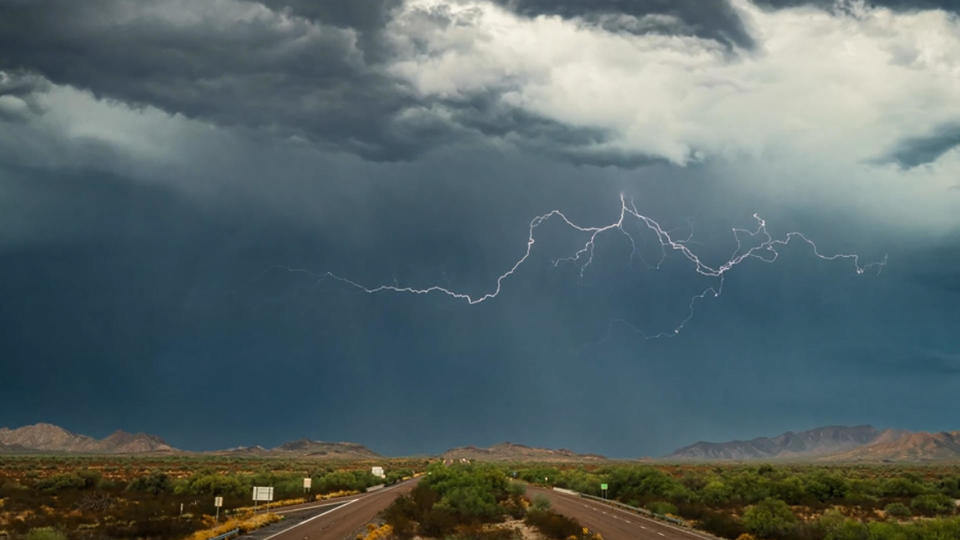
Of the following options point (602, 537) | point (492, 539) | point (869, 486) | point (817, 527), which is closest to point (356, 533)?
point (492, 539)

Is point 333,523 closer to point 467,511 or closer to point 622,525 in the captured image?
point 467,511

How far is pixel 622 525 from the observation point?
140 ft

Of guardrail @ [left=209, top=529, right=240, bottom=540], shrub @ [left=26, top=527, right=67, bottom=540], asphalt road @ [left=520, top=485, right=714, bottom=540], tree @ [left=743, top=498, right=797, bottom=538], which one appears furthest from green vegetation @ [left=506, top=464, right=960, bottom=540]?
shrub @ [left=26, top=527, right=67, bottom=540]

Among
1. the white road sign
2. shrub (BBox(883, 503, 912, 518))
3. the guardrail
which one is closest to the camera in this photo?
the guardrail

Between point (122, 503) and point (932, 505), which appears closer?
point (122, 503)

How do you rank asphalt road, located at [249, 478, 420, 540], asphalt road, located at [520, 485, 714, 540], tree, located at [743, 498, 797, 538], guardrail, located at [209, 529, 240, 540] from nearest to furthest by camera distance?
guardrail, located at [209, 529, 240, 540] → asphalt road, located at [249, 478, 420, 540] → tree, located at [743, 498, 797, 538] → asphalt road, located at [520, 485, 714, 540]

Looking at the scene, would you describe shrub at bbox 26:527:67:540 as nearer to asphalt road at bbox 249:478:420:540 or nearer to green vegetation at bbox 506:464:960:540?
asphalt road at bbox 249:478:420:540

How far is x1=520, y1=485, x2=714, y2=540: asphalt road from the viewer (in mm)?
37500

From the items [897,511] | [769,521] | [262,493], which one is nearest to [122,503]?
[262,493]

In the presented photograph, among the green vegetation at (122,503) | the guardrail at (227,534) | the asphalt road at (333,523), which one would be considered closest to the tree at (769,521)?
the asphalt road at (333,523)

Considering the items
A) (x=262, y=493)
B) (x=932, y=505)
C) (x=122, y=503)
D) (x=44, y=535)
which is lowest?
(x=932, y=505)

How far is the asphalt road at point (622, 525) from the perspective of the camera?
123ft

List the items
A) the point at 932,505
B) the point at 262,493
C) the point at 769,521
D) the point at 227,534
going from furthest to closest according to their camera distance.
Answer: the point at 932,505, the point at 262,493, the point at 769,521, the point at 227,534

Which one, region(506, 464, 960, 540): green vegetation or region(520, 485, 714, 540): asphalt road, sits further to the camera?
region(520, 485, 714, 540): asphalt road
